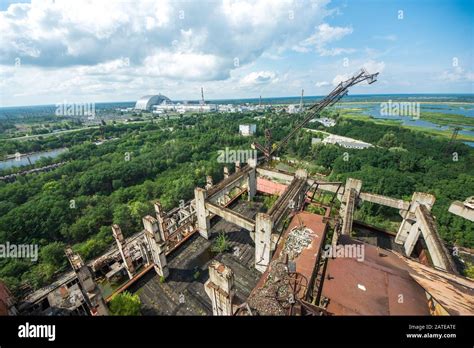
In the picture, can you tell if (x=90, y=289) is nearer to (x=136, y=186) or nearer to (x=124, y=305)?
(x=124, y=305)

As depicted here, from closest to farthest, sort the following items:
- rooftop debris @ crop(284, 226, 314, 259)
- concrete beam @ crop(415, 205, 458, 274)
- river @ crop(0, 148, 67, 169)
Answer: concrete beam @ crop(415, 205, 458, 274) < rooftop debris @ crop(284, 226, 314, 259) < river @ crop(0, 148, 67, 169)

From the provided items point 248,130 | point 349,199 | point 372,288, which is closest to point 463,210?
point 349,199

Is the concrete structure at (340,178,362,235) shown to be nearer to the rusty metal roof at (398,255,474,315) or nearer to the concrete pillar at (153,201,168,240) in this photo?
the rusty metal roof at (398,255,474,315)

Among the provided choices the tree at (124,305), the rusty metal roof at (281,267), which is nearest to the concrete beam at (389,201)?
the rusty metal roof at (281,267)

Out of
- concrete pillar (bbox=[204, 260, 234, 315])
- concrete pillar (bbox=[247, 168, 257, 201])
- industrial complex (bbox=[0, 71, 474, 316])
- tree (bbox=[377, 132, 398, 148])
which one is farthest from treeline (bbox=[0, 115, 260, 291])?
tree (bbox=[377, 132, 398, 148])

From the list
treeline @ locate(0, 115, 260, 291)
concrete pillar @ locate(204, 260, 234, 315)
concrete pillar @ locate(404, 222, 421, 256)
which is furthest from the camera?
treeline @ locate(0, 115, 260, 291)

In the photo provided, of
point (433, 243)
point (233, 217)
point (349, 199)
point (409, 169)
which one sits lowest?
point (409, 169)
